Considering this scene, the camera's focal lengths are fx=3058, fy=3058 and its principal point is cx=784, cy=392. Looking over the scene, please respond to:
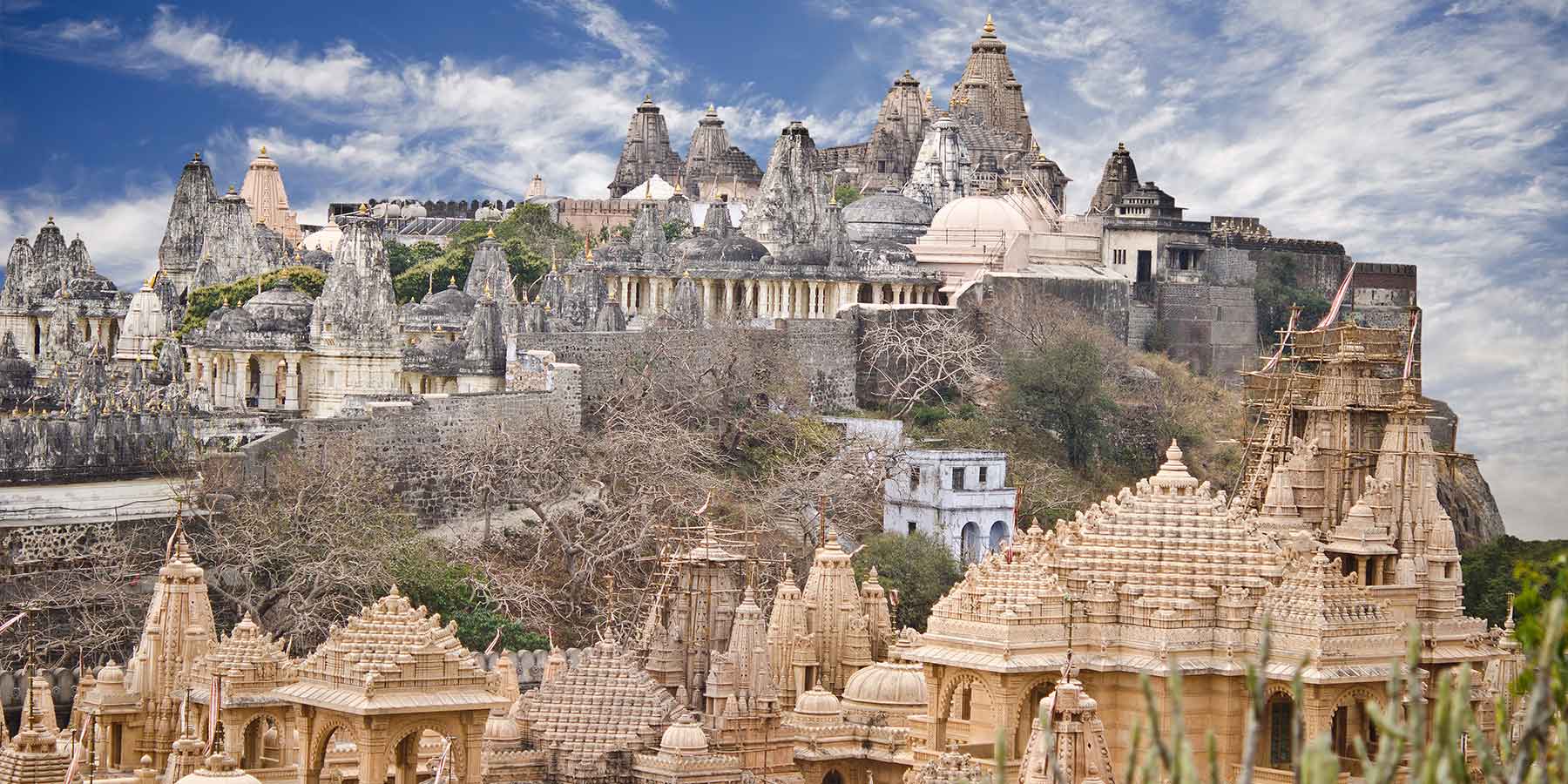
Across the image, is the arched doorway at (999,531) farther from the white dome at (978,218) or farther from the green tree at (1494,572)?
the white dome at (978,218)

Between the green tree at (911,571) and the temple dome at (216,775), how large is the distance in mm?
20940

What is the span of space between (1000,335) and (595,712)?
3303cm

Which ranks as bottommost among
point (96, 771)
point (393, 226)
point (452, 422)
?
point (96, 771)

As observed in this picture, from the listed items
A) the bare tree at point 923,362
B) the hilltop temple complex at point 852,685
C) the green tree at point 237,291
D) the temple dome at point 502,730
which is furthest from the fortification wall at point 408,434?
the temple dome at point 502,730

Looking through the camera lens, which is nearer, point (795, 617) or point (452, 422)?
point (795, 617)

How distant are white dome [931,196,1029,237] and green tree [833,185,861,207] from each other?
10152 millimetres

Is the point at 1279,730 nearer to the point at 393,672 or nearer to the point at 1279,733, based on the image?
the point at 1279,733

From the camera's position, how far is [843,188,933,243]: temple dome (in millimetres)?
65438

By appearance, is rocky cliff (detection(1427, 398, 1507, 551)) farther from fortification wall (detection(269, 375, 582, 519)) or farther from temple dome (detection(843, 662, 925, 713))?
temple dome (detection(843, 662, 925, 713))

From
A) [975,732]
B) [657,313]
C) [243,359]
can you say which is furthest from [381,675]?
[657,313]

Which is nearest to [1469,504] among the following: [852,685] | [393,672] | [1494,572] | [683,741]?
[1494,572]

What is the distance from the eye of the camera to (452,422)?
46.3 meters

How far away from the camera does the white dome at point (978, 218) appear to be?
206 ft

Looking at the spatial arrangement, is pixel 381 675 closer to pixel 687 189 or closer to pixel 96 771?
pixel 96 771
